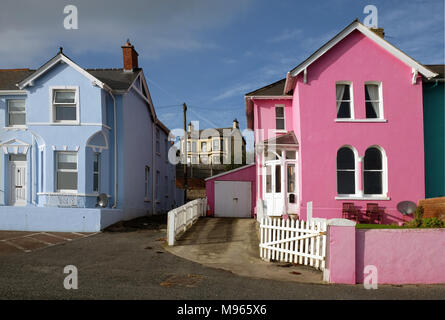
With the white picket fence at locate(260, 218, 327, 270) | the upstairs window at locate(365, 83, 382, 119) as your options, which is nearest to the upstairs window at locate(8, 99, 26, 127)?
the white picket fence at locate(260, 218, 327, 270)

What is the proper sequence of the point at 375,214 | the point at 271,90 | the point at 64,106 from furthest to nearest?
1. the point at 271,90
2. the point at 64,106
3. the point at 375,214

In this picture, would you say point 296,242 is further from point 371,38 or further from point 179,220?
point 371,38

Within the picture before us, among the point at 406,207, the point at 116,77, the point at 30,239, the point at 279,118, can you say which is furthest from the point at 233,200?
the point at 30,239

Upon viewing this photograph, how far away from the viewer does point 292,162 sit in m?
17.2

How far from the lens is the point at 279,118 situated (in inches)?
815

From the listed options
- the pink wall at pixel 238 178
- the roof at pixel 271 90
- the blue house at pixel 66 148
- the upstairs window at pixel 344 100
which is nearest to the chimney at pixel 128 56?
the blue house at pixel 66 148

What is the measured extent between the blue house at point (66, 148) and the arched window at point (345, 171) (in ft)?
34.0

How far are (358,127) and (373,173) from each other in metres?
2.09

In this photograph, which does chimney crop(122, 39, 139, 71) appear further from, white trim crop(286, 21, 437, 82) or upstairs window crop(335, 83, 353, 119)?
upstairs window crop(335, 83, 353, 119)

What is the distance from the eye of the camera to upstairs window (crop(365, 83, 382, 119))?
16594mm

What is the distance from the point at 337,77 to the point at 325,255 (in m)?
9.27

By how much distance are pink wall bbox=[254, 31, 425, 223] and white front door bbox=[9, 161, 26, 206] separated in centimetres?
1425
